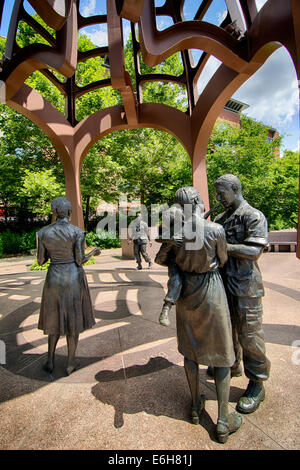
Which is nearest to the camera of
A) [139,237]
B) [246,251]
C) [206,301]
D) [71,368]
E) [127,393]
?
[206,301]

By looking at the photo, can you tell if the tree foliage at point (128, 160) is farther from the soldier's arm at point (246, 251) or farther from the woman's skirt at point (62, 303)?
the soldier's arm at point (246, 251)

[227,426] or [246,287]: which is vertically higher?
[246,287]

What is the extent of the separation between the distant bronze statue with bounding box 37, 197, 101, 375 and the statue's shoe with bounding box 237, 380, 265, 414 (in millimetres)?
1858

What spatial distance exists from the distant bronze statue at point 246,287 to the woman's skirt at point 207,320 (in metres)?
0.31

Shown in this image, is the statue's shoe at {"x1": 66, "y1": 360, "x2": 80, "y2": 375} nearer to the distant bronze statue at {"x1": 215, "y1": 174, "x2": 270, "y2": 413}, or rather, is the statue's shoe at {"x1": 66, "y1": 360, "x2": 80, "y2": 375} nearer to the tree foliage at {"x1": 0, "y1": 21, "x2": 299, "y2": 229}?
the distant bronze statue at {"x1": 215, "y1": 174, "x2": 270, "y2": 413}

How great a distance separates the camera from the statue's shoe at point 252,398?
7.20 ft

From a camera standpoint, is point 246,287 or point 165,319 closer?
point 165,319

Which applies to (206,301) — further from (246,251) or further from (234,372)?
(234,372)

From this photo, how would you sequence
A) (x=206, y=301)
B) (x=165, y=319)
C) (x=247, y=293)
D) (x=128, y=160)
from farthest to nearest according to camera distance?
1. (x=128, y=160)
2. (x=247, y=293)
3. (x=206, y=301)
4. (x=165, y=319)

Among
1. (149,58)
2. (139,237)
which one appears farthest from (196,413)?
(139,237)

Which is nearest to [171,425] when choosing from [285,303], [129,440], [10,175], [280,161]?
[129,440]

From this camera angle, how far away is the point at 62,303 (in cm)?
280

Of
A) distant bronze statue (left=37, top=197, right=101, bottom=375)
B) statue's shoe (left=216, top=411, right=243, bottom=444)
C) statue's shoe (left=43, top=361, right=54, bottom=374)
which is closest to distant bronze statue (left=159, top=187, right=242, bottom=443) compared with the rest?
statue's shoe (left=216, top=411, right=243, bottom=444)

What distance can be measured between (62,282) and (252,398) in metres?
2.27
